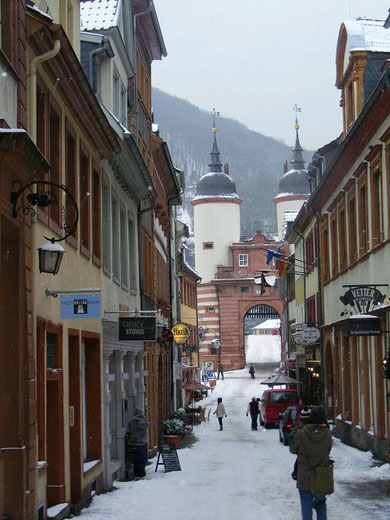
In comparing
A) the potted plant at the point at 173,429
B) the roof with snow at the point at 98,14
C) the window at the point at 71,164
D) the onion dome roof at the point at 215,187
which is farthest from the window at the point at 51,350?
the onion dome roof at the point at 215,187

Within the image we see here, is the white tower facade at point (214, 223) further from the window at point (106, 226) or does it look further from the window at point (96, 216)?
the window at point (96, 216)

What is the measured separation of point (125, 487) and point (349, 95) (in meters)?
13.7

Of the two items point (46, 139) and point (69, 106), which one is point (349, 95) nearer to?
point (69, 106)

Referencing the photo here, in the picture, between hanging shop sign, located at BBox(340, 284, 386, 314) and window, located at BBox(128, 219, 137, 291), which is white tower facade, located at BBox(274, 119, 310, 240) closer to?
window, located at BBox(128, 219, 137, 291)

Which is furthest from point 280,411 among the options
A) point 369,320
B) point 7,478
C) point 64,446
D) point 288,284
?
point 7,478

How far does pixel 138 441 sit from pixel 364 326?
5281mm

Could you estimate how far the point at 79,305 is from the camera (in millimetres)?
13992

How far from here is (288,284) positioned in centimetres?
5619

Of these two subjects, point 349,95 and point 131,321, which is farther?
point 349,95

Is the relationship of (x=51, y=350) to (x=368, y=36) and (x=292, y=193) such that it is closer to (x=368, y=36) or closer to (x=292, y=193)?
(x=368, y=36)

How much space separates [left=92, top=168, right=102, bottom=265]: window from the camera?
1936cm

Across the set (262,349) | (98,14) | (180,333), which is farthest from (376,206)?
(262,349)

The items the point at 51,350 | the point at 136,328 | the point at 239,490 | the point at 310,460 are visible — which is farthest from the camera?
the point at 136,328

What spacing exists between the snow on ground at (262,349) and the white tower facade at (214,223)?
9.38m
